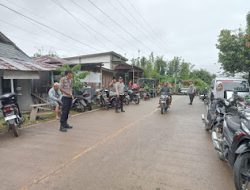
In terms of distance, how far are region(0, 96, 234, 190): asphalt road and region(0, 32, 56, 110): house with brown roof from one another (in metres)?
3.57

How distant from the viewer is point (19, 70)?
9891mm

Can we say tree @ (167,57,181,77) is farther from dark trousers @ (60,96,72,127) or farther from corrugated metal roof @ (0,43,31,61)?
dark trousers @ (60,96,72,127)

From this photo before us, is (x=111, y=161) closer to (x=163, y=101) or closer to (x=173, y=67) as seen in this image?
(x=163, y=101)

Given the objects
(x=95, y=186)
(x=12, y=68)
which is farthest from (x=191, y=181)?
(x=12, y=68)

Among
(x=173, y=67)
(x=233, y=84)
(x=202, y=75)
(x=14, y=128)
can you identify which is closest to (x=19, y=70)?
(x=14, y=128)

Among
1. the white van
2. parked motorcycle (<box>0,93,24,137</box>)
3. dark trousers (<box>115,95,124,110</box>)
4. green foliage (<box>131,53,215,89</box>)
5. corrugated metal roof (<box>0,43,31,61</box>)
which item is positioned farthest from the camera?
green foliage (<box>131,53,215,89</box>)

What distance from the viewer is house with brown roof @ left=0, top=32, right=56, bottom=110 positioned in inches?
411

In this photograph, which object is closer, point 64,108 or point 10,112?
point 10,112

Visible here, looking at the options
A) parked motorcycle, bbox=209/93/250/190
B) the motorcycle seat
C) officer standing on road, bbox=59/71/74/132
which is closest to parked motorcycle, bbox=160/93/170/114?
officer standing on road, bbox=59/71/74/132

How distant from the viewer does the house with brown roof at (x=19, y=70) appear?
34.2ft

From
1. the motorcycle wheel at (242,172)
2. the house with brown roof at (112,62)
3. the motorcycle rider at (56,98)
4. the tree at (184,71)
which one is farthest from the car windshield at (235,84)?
the tree at (184,71)

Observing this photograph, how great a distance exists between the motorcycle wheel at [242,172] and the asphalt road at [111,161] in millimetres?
494

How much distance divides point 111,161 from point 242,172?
7.90ft

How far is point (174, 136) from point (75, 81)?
7323mm
